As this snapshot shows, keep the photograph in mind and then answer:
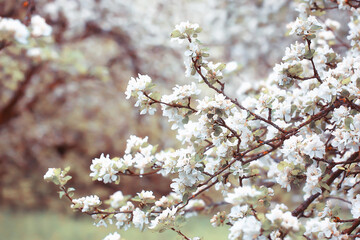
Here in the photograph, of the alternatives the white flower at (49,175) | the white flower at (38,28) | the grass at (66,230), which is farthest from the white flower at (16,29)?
the grass at (66,230)

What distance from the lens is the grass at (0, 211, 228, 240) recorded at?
4.00 m

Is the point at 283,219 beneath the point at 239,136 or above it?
beneath

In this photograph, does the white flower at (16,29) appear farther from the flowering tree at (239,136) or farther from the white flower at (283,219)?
the white flower at (283,219)

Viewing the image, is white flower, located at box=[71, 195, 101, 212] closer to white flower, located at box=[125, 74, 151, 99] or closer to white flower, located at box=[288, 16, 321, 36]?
white flower, located at box=[125, 74, 151, 99]

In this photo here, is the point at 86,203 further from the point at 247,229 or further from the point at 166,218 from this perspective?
the point at 247,229

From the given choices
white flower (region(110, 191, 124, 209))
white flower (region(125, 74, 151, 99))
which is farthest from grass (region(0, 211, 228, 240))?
white flower (region(125, 74, 151, 99))

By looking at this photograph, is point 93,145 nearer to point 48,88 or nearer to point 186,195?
point 48,88

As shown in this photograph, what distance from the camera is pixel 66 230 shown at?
4.48m

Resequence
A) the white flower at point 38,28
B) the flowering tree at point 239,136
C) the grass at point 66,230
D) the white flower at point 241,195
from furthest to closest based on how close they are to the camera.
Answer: the grass at point 66,230 → the white flower at point 38,28 → the flowering tree at point 239,136 → the white flower at point 241,195

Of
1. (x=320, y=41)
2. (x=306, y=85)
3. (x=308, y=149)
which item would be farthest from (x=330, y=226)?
(x=320, y=41)

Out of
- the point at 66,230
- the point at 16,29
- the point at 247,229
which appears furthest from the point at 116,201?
the point at 66,230

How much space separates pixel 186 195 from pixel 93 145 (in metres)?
5.21

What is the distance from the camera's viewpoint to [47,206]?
6.16 meters

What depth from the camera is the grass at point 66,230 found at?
400 centimetres
